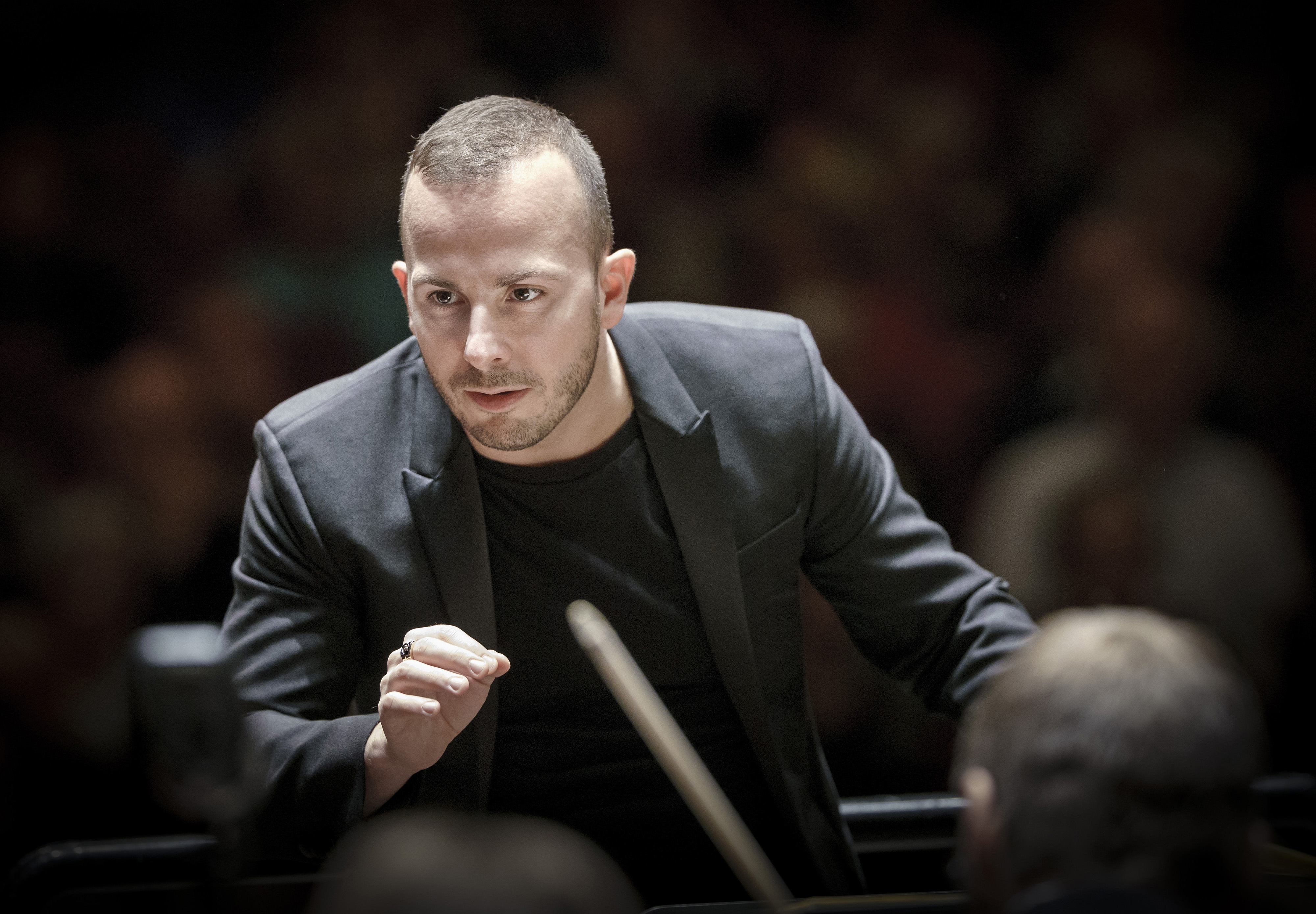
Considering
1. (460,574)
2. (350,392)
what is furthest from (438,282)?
(460,574)

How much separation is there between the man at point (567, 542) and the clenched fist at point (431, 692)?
9 cm

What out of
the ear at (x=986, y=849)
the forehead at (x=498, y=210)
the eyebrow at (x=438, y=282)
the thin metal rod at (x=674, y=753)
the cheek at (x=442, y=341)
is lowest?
the thin metal rod at (x=674, y=753)

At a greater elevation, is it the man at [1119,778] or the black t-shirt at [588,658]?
the man at [1119,778]

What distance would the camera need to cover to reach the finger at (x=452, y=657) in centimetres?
137

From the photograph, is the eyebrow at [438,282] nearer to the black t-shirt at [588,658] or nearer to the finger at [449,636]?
the black t-shirt at [588,658]

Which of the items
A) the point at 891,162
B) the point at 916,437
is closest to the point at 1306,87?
the point at 891,162

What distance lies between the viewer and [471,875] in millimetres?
645

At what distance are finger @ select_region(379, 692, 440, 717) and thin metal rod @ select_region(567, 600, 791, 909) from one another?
196 mm

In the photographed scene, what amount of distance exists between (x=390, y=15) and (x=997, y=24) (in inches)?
52.4

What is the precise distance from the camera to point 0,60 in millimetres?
2498

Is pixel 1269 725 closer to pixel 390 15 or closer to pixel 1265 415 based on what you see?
pixel 1265 415

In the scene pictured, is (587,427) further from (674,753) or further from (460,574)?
(674,753)

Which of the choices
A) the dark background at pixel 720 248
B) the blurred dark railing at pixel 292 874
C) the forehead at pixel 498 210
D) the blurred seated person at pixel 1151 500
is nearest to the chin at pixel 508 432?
the forehead at pixel 498 210

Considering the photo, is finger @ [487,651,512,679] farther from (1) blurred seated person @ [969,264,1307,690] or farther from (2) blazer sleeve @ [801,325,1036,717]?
(1) blurred seated person @ [969,264,1307,690]
